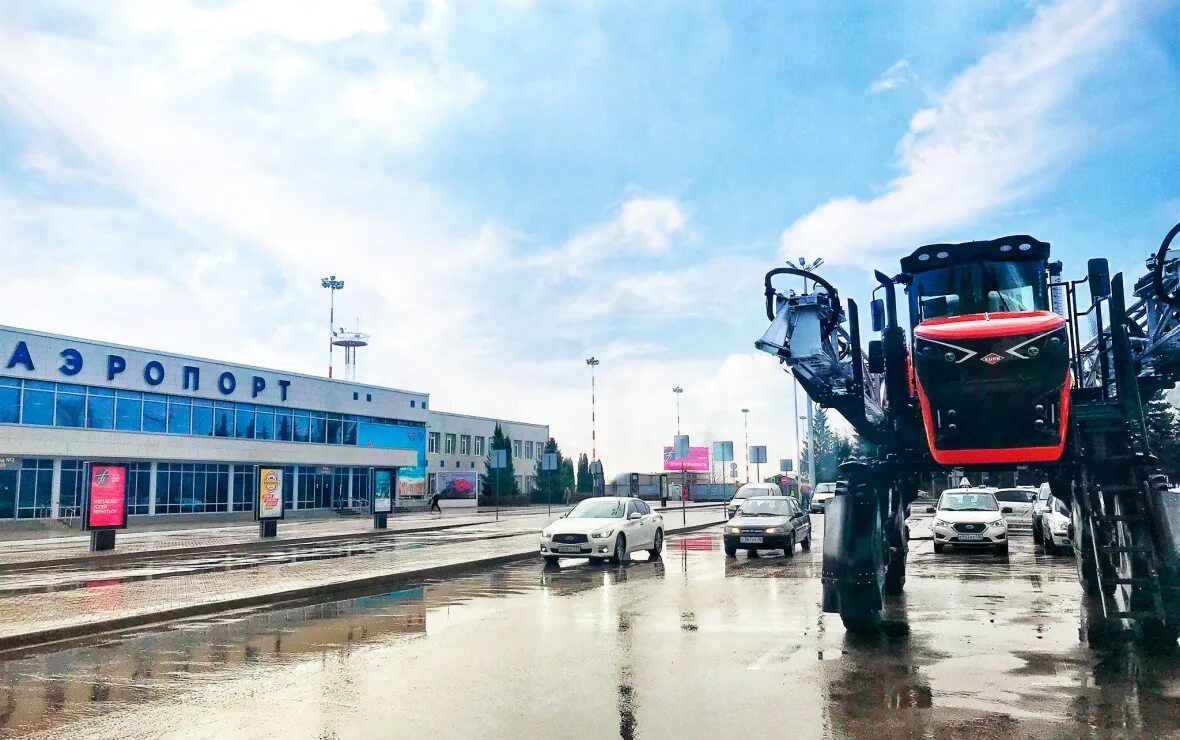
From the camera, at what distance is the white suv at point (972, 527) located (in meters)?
20.3

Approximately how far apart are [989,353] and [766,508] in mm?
14027

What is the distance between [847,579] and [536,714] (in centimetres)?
453

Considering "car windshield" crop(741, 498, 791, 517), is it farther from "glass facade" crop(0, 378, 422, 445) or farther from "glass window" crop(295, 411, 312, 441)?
"glass window" crop(295, 411, 312, 441)

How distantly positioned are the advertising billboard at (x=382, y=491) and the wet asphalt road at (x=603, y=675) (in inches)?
861

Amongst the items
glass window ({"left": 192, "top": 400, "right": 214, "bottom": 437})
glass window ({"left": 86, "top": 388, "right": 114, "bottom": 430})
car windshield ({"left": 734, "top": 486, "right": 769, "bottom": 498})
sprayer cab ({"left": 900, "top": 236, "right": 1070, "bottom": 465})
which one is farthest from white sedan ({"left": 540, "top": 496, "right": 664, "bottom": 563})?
glass window ({"left": 192, "top": 400, "right": 214, "bottom": 437})

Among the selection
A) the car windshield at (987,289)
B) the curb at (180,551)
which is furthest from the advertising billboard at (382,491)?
the car windshield at (987,289)

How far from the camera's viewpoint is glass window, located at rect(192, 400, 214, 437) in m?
48.9

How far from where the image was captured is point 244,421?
52125 mm

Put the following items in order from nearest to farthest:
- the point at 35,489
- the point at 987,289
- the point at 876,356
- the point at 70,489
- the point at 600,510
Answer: the point at 987,289, the point at 876,356, the point at 600,510, the point at 35,489, the point at 70,489

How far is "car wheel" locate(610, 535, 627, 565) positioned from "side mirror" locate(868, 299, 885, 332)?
33.8 ft

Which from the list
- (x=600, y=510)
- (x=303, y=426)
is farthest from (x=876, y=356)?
(x=303, y=426)

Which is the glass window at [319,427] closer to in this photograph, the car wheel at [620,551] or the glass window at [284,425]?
the glass window at [284,425]

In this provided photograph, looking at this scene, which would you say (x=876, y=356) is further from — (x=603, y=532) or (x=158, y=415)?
(x=158, y=415)

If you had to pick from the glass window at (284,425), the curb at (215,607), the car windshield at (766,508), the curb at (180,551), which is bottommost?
the curb at (180,551)
